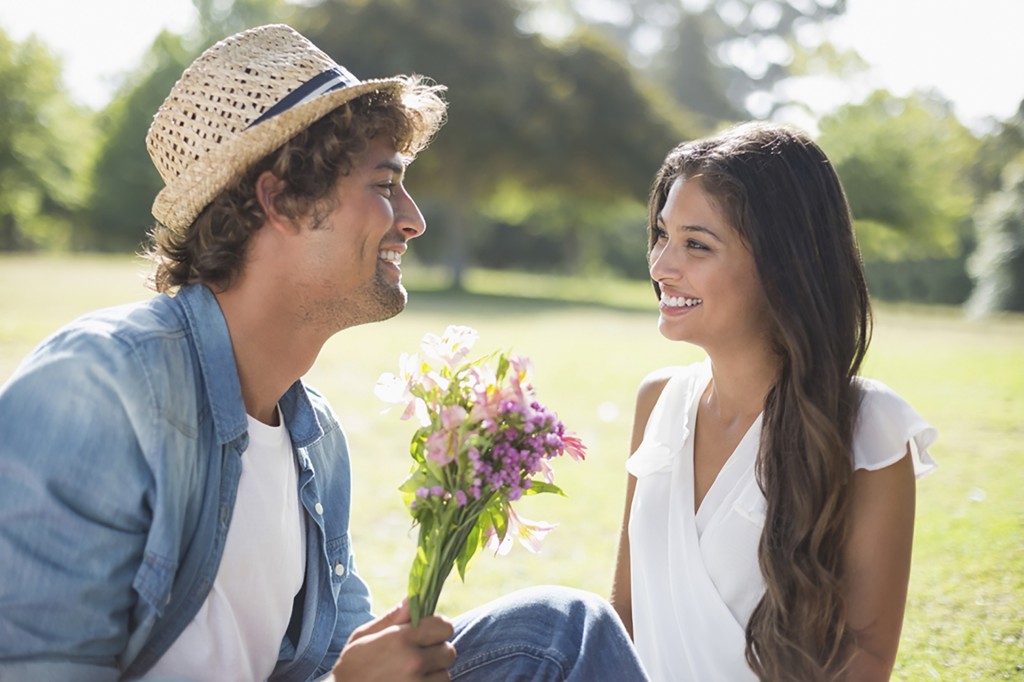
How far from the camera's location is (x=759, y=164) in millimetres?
3141

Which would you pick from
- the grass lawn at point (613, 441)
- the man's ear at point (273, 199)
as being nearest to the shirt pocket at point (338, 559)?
the man's ear at point (273, 199)

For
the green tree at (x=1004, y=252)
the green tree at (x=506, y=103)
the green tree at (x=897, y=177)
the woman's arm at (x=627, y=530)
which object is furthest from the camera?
the green tree at (x=506, y=103)

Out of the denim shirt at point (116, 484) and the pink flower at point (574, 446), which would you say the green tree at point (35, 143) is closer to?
the denim shirt at point (116, 484)

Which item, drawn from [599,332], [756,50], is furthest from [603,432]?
[756,50]

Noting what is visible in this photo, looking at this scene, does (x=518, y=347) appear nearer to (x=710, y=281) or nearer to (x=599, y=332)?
(x=599, y=332)

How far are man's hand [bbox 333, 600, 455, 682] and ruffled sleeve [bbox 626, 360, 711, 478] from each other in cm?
121

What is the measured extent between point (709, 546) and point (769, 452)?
36 cm

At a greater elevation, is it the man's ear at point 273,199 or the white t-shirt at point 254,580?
the man's ear at point 273,199

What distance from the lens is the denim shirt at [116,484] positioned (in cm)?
208

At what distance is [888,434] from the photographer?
2959 mm

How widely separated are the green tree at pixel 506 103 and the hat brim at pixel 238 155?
29.2 metres

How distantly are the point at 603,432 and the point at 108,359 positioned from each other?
27.4ft

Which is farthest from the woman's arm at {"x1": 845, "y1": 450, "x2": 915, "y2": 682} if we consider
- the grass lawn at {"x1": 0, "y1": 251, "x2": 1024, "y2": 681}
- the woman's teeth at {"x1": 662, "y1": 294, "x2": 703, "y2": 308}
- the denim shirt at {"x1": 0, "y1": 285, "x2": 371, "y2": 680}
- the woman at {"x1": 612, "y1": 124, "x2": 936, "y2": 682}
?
the denim shirt at {"x1": 0, "y1": 285, "x2": 371, "y2": 680}

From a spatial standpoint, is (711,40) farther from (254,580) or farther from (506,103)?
(254,580)
